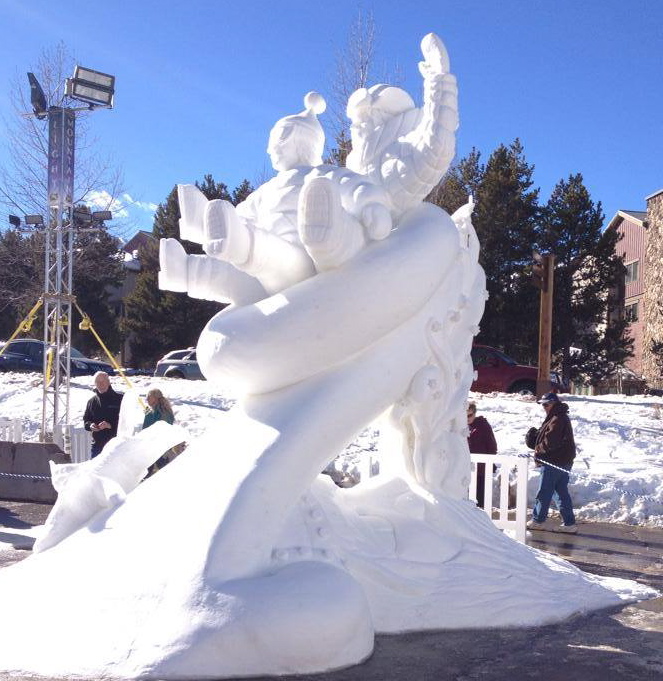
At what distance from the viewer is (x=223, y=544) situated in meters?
3.62

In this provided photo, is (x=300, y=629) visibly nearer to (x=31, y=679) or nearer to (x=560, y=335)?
(x=31, y=679)

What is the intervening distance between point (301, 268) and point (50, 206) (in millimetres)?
7840

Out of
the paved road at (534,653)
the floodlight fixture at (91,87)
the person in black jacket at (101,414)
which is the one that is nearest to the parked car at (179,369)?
the floodlight fixture at (91,87)

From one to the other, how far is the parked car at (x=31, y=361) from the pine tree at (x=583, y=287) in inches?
542

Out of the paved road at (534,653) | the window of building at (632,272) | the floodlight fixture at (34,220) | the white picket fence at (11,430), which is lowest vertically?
the paved road at (534,653)

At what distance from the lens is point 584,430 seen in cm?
1159

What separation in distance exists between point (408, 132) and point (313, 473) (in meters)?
2.02

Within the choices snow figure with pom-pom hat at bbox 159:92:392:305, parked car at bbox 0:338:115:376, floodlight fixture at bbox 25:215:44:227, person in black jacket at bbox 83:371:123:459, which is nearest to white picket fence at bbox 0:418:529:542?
person in black jacket at bbox 83:371:123:459

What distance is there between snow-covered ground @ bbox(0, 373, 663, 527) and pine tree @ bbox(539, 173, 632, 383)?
34.4 ft

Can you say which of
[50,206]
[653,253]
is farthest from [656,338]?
[50,206]

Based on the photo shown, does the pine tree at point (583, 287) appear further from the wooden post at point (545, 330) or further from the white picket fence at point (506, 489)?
the white picket fence at point (506, 489)

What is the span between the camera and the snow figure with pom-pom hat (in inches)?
151

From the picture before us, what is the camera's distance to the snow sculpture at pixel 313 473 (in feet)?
11.4

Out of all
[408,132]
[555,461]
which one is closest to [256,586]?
[408,132]
